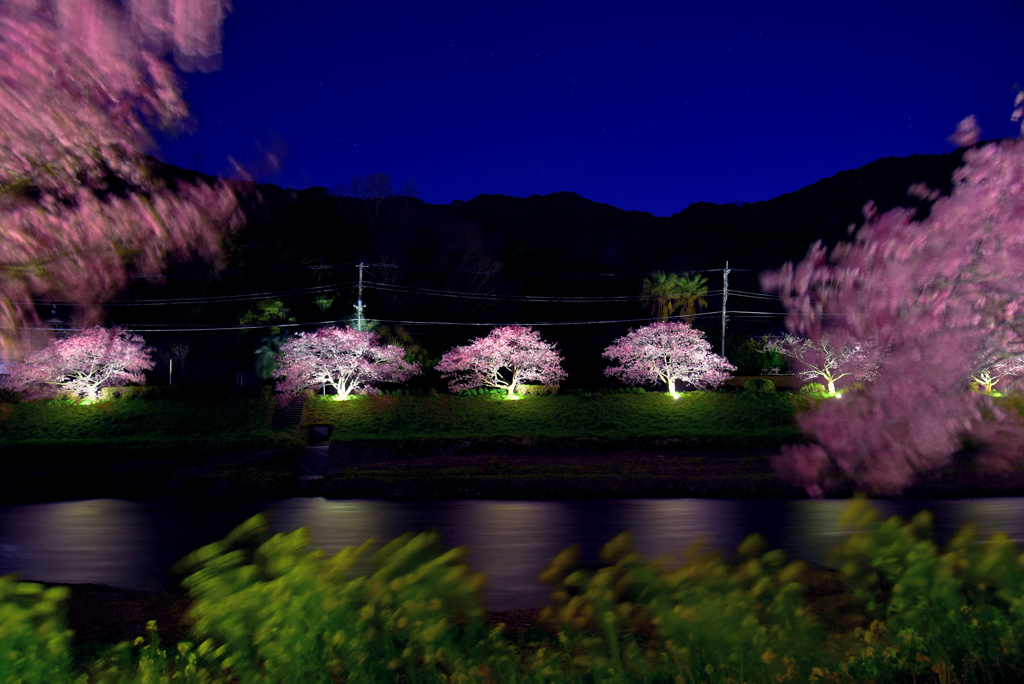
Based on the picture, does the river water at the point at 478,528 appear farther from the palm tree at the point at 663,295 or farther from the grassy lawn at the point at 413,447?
the palm tree at the point at 663,295

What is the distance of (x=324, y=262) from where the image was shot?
157 feet

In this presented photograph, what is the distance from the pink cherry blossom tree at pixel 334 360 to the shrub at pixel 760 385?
1764cm

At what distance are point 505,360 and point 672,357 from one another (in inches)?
335

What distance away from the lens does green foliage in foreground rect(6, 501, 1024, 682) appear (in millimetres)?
4512

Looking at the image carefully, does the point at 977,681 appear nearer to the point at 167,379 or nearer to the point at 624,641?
the point at 624,641

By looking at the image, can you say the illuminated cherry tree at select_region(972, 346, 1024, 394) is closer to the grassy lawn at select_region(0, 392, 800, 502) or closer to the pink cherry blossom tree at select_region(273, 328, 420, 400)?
the grassy lawn at select_region(0, 392, 800, 502)

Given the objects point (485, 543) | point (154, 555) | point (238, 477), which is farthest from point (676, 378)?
point (154, 555)

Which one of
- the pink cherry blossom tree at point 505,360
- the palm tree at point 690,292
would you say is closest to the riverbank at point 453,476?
the pink cherry blossom tree at point 505,360

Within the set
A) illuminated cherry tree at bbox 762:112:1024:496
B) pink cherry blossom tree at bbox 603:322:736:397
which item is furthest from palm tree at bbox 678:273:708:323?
illuminated cherry tree at bbox 762:112:1024:496

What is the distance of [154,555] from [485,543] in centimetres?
590

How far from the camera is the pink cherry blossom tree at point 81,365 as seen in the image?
35.5m

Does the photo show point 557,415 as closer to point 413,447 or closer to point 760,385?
point 413,447

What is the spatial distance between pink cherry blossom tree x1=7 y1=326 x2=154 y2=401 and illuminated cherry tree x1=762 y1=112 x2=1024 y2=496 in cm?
3714

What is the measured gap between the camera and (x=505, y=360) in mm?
37062
